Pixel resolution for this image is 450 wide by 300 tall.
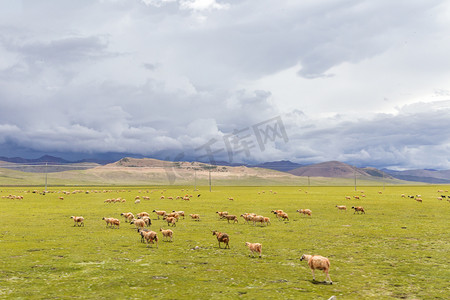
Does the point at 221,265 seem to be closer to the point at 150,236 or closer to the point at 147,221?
the point at 150,236

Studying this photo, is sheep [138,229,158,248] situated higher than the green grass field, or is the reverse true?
sheep [138,229,158,248]

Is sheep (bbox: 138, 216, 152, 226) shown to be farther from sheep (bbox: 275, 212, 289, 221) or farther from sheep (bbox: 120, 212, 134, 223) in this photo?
sheep (bbox: 275, 212, 289, 221)

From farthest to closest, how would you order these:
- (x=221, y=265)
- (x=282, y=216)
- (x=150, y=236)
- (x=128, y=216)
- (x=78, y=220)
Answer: (x=282, y=216) → (x=128, y=216) → (x=78, y=220) → (x=150, y=236) → (x=221, y=265)

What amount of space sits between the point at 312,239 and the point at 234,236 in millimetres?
6657

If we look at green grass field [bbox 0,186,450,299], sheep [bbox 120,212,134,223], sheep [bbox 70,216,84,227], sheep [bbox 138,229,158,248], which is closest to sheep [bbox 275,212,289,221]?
green grass field [bbox 0,186,450,299]

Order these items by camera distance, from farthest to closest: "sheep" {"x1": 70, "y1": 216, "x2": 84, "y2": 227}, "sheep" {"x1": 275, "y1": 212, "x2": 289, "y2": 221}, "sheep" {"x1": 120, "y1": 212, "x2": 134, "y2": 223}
Answer: "sheep" {"x1": 275, "y1": 212, "x2": 289, "y2": 221}
"sheep" {"x1": 120, "y1": 212, "x2": 134, "y2": 223}
"sheep" {"x1": 70, "y1": 216, "x2": 84, "y2": 227}

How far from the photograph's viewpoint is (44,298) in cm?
1301

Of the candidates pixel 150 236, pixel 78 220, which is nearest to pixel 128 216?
pixel 78 220

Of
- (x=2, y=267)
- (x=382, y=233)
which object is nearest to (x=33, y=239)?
(x=2, y=267)

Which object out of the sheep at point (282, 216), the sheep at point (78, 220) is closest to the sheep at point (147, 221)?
the sheep at point (78, 220)

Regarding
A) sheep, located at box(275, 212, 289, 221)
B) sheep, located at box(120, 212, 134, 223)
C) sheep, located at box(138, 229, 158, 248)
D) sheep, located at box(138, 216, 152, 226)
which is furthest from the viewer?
sheep, located at box(275, 212, 289, 221)

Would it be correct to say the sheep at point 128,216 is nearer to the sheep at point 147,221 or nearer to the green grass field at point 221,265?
the sheep at point 147,221

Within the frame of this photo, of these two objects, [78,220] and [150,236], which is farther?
[78,220]

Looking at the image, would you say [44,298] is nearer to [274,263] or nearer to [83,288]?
[83,288]
